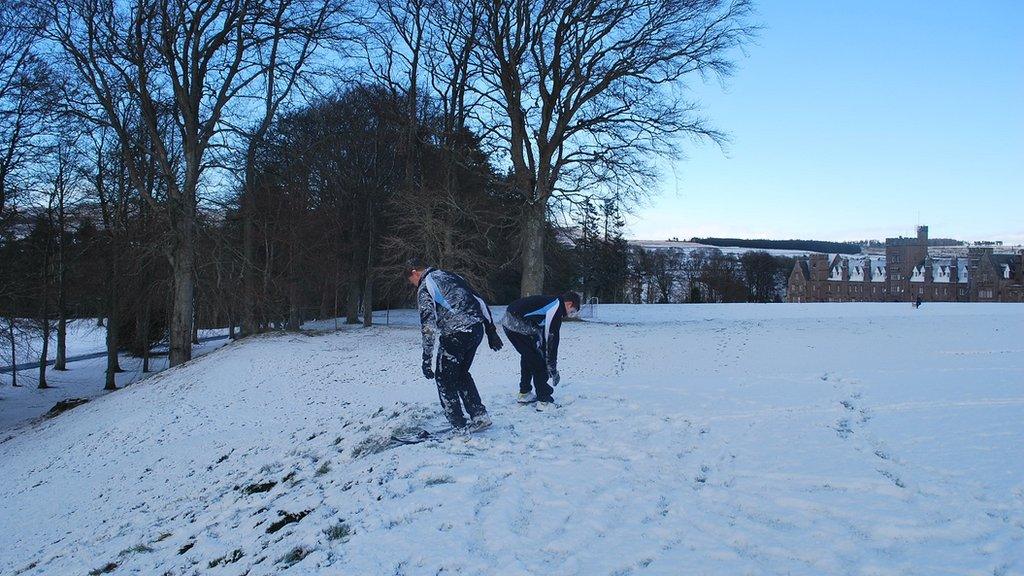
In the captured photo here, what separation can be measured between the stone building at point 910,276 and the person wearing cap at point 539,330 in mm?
90468

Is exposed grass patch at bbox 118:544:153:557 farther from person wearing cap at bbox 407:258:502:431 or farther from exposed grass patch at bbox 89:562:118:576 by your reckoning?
person wearing cap at bbox 407:258:502:431

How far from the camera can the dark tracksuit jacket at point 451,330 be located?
752 cm

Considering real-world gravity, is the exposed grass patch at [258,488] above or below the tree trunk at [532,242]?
below

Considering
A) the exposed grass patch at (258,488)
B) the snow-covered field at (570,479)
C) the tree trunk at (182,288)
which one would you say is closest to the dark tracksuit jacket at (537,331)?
the snow-covered field at (570,479)

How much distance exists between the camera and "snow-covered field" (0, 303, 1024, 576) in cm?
470

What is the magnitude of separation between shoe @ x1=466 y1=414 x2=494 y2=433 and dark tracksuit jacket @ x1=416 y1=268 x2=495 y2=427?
60mm

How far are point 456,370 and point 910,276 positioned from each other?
331 ft

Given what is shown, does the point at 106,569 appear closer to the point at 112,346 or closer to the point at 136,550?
the point at 136,550

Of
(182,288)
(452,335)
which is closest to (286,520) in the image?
(452,335)

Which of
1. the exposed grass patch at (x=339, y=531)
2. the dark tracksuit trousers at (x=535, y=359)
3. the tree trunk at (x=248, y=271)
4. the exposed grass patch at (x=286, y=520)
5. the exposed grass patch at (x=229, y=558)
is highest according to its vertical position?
the tree trunk at (x=248, y=271)

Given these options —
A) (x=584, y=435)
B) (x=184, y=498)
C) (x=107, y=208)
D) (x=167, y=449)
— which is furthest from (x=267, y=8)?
(x=584, y=435)

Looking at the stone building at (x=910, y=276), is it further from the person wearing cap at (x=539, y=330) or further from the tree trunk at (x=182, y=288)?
the person wearing cap at (x=539, y=330)

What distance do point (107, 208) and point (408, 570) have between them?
30969mm

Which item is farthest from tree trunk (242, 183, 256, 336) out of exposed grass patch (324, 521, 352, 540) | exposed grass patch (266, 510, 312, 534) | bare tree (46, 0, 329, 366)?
exposed grass patch (324, 521, 352, 540)
